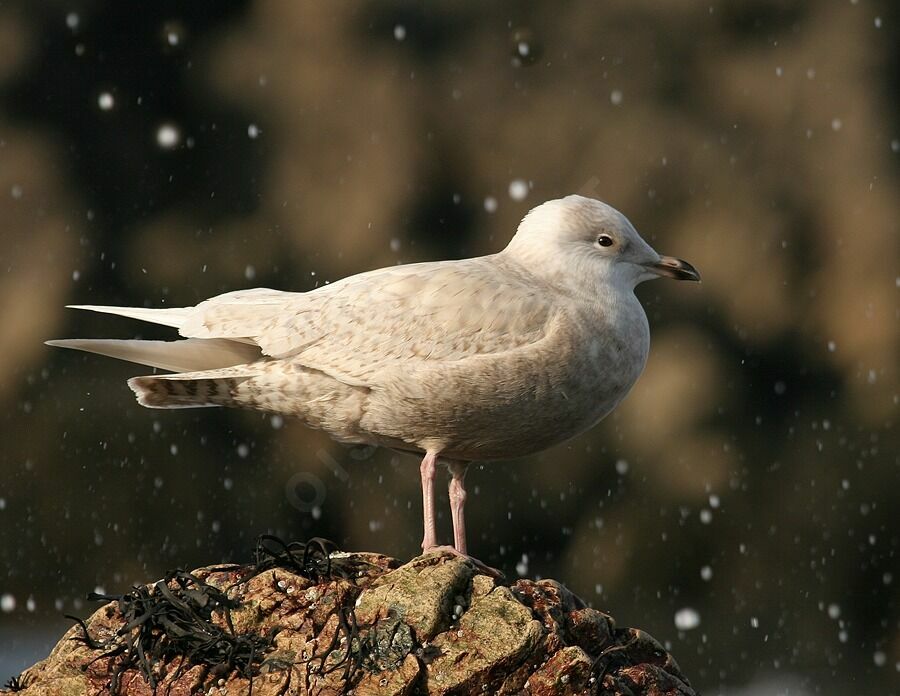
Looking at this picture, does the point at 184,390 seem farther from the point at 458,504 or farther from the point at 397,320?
the point at 458,504

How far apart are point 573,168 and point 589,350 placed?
3201 mm

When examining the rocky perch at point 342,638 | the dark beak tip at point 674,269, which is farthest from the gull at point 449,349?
the rocky perch at point 342,638

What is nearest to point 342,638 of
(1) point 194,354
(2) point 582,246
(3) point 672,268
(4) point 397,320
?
(4) point 397,320

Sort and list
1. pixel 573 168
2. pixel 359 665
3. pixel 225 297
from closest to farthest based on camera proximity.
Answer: pixel 359 665, pixel 225 297, pixel 573 168

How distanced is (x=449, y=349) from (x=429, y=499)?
33 centimetres

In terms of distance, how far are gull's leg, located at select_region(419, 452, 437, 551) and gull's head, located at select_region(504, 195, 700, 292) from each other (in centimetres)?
50

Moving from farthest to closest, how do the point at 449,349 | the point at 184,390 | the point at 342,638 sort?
the point at 184,390 → the point at 449,349 → the point at 342,638

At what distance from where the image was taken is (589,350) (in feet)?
8.69

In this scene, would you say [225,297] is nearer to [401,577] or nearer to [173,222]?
[401,577]

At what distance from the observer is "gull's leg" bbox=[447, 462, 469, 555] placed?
2713 millimetres

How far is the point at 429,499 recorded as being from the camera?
2.67 metres

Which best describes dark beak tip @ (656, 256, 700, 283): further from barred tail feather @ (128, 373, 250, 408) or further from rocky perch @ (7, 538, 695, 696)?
barred tail feather @ (128, 373, 250, 408)

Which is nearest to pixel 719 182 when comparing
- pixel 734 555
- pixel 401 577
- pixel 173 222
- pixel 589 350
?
pixel 734 555

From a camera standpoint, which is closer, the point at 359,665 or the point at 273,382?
the point at 359,665
